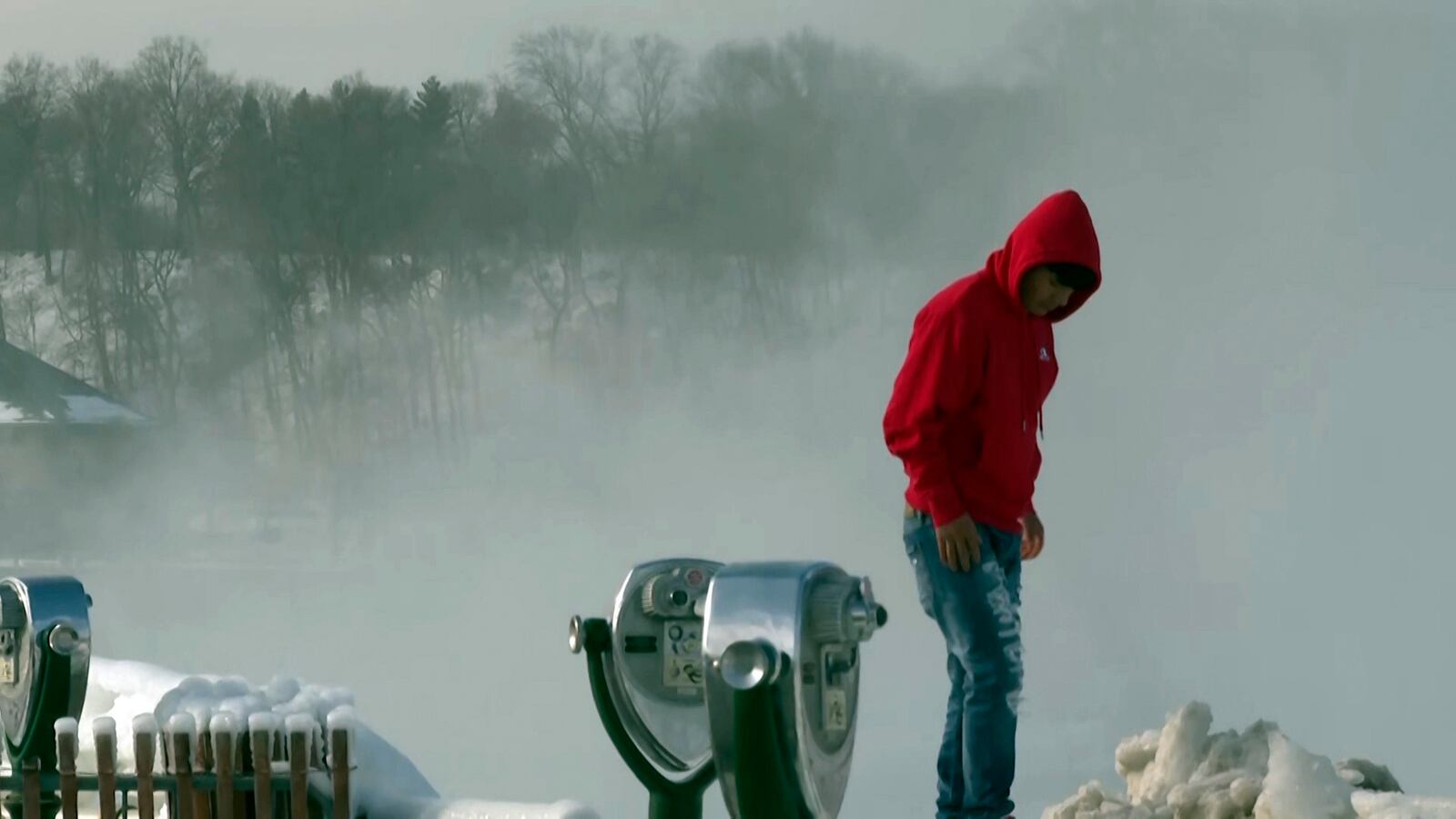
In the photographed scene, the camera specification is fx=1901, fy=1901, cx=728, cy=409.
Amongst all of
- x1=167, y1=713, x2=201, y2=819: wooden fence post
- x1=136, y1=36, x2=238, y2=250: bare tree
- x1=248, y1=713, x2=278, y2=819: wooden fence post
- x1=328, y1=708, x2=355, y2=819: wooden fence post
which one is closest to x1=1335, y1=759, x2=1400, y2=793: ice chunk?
x1=328, y1=708, x2=355, y2=819: wooden fence post

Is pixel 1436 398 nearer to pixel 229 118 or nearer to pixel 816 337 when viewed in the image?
pixel 816 337

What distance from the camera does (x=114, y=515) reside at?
92.4ft

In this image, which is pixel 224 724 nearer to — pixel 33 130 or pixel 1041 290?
pixel 1041 290

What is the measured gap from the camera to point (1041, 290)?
2.89 metres

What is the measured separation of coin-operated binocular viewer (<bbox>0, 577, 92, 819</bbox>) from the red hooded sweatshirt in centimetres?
140

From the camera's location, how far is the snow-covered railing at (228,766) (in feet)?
8.60

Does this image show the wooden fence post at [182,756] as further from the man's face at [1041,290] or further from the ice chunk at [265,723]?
the man's face at [1041,290]

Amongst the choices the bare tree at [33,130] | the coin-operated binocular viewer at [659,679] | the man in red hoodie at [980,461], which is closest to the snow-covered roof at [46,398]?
the bare tree at [33,130]

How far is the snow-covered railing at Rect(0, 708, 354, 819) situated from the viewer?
8.60 feet

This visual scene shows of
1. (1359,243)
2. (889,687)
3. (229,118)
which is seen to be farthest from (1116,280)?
(229,118)

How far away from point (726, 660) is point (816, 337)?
27.4 m

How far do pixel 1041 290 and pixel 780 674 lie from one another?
3.56 ft

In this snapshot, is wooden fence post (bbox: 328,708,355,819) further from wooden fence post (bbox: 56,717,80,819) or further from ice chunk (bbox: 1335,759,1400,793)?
ice chunk (bbox: 1335,759,1400,793)

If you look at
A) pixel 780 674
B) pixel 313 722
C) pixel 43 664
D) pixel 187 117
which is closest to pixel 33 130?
pixel 187 117
